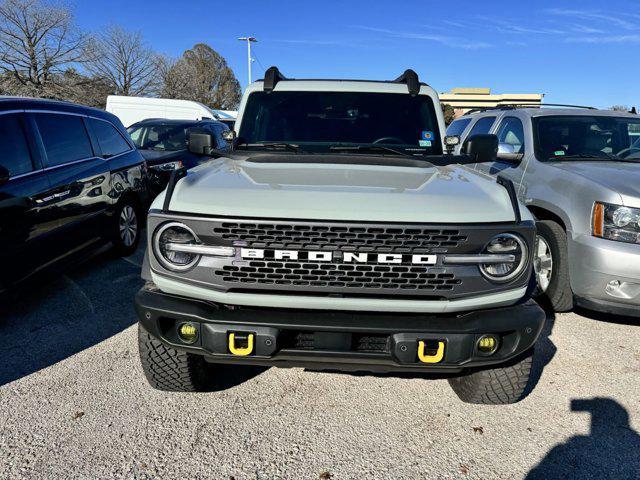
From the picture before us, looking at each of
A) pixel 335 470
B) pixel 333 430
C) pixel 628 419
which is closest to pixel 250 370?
pixel 333 430

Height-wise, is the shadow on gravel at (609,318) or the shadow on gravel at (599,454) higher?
the shadow on gravel at (599,454)

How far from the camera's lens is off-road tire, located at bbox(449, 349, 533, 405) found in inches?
106

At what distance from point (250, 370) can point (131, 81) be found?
43.8 meters

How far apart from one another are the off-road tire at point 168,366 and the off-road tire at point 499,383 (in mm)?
1647

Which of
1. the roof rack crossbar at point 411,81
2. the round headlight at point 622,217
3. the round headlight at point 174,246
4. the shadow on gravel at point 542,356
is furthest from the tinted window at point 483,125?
the round headlight at point 174,246

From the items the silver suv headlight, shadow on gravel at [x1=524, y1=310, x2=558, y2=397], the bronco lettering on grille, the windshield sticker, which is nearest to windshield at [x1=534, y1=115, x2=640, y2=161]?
the silver suv headlight

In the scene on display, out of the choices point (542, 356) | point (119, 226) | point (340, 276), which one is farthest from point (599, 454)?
point (119, 226)

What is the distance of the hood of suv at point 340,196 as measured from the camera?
2227 millimetres

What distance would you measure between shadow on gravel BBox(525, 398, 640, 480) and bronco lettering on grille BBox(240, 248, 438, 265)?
1.25m

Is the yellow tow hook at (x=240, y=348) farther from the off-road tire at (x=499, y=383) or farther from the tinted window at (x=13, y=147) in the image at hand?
the tinted window at (x=13, y=147)

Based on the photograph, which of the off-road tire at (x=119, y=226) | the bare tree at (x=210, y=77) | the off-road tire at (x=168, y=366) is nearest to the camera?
the off-road tire at (x=168, y=366)

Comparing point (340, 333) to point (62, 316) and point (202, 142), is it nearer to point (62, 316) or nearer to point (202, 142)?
point (202, 142)

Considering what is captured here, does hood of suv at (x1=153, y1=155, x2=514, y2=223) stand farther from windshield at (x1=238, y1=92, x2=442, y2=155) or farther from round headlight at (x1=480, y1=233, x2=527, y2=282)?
windshield at (x1=238, y1=92, x2=442, y2=155)

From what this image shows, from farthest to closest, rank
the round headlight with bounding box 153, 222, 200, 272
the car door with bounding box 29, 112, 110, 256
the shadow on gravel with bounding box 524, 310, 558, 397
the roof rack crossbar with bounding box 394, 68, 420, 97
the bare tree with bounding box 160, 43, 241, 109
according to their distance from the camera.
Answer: the bare tree with bounding box 160, 43, 241, 109 < the car door with bounding box 29, 112, 110, 256 < the roof rack crossbar with bounding box 394, 68, 420, 97 < the shadow on gravel with bounding box 524, 310, 558, 397 < the round headlight with bounding box 153, 222, 200, 272
